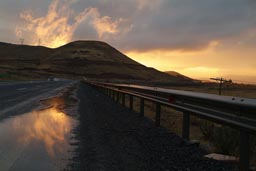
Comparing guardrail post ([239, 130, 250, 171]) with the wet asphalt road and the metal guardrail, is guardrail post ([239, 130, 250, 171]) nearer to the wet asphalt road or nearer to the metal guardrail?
the metal guardrail

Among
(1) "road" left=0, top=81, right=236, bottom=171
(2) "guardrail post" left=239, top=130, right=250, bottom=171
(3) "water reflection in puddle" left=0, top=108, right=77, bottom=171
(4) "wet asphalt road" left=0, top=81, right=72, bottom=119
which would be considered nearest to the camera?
(2) "guardrail post" left=239, top=130, right=250, bottom=171

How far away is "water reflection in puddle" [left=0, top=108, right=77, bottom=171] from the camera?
6.53 m

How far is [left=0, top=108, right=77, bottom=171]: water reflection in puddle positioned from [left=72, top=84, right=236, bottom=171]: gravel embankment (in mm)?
368

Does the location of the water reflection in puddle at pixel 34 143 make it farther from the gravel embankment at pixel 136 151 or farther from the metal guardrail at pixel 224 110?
the metal guardrail at pixel 224 110

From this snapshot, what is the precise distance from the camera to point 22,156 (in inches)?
277

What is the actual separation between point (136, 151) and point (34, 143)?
205 cm

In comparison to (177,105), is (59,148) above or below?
below

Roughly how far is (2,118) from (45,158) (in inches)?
240

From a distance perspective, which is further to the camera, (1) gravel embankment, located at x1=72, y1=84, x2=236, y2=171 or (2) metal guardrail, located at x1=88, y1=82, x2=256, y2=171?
(1) gravel embankment, located at x1=72, y1=84, x2=236, y2=171

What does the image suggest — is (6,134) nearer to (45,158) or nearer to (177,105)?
(45,158)

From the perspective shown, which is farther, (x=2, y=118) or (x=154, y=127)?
(x=2, y=118)

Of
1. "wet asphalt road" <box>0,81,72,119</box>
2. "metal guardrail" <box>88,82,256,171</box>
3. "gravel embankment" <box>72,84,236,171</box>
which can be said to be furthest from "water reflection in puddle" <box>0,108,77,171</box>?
"metal guardrail" <box>88,82,256,171</box>

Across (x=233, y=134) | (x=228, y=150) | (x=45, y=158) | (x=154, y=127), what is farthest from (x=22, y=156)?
(x=154, y=127)

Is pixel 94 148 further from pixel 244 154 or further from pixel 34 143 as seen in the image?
pixel 244 154
